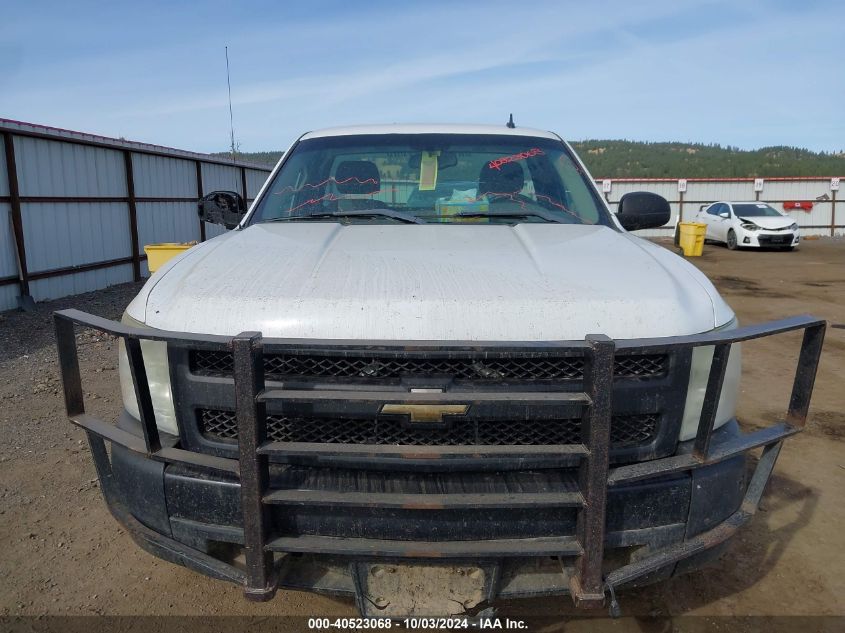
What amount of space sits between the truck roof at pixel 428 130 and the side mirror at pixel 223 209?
55 cm

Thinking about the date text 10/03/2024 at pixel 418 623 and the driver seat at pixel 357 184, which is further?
the driver seat at pixel 357 184

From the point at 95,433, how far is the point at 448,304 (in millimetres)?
1273

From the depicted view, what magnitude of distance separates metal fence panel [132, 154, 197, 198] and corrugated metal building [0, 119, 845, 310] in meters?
0.02

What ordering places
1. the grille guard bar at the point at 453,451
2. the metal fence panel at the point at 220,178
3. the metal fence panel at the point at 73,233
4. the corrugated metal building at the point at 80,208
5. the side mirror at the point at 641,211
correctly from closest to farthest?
1. the grille guard bar at the point at 453,451
2. the side mirror at the point at 641,211
3. the corrugated metal building at the point at 80,208
4. the metal fence panel at the point at 73,233
5. the metal fence panel at the point at 220,178

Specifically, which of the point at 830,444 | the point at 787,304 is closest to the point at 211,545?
the point at 830,444

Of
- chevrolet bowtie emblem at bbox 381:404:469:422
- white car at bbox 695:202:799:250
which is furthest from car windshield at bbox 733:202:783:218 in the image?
chevrolet bowtie emblem at bbox 381:404:469:422

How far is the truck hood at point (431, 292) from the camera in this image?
1955 millimetres

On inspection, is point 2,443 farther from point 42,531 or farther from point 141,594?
point 141,594

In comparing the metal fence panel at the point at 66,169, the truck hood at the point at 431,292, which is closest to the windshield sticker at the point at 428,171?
the truck hood at the point at 431,292

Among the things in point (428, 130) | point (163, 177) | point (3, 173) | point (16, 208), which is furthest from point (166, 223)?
point (428, 130)

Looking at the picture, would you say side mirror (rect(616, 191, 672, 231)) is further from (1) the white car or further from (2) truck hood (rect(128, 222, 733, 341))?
(1) the white car

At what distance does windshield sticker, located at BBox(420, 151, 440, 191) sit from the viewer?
11.3 ft

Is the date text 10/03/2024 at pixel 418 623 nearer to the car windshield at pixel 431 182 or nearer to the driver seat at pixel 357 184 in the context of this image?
the car windshield at pixel 431 182

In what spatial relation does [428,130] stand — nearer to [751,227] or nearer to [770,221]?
[751,227]
